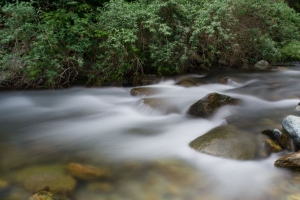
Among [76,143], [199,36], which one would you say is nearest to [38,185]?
[76,143]

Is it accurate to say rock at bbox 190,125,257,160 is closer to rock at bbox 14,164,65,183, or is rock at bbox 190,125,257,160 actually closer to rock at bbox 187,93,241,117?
rock at bbox 187,93,241,117

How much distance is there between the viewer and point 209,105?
5074 mm

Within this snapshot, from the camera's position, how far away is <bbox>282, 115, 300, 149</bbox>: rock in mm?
3658

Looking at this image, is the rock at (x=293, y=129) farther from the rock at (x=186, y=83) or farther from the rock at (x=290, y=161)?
the rock at (x=186, y=83)

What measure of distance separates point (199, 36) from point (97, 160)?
573 cm

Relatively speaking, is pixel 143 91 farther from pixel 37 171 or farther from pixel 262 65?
pixel 262 65

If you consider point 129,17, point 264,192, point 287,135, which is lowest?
point 264,192

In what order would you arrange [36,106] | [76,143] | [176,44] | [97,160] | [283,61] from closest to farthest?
[97,160], [76,143], [36,106], [176,44], [283,61]

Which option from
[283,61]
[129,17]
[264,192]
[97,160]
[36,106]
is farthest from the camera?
[283,61]

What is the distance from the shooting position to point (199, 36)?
26.6ft

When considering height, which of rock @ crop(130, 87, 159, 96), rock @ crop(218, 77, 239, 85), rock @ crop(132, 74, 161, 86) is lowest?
rock @ crop(130, 87, 159, 96)

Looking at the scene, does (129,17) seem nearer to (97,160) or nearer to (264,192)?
(97,160)

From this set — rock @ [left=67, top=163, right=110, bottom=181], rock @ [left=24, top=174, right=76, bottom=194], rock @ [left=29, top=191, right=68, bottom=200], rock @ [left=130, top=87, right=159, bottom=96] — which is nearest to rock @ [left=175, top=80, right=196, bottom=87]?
rock @ [left=130, top=87, right=159, bottom=96]

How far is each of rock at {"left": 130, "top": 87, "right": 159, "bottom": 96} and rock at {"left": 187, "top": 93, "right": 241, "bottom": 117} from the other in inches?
65.5
